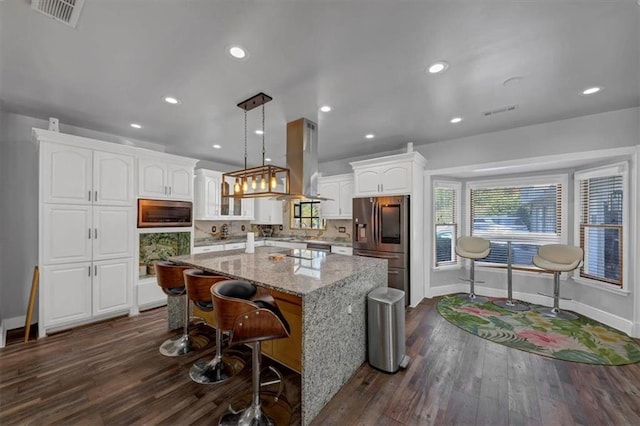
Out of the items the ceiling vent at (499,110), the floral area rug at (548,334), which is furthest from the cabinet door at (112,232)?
the ceiling vent at (499,110)

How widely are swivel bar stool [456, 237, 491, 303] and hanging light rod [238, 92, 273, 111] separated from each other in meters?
4.06

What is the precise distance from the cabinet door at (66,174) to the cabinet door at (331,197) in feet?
12.9

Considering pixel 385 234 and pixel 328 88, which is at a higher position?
pixel 328 88

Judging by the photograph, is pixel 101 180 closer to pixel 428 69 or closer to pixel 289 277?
pixel 289 277

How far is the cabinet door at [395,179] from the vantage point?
411cm

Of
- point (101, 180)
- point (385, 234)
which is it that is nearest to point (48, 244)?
point (101, 180)

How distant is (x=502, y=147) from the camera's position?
383 centimetres

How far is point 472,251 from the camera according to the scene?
4453 millimetres

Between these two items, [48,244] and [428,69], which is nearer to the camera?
[428,69]

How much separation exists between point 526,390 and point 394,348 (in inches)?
43.1

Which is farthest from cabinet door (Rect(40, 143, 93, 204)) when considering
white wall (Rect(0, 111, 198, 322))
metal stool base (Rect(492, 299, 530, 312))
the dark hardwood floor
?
metal stool base (Rect(492, 299, 530, 312))

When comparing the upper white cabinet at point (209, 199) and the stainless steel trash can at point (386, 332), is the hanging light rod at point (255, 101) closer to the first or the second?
the stainless steel trash can at point (386, 332)

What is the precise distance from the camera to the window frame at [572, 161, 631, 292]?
3.15 metres

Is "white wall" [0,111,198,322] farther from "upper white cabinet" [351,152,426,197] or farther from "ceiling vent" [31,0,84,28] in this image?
"upper white cabinet" [351,152,426,197]
